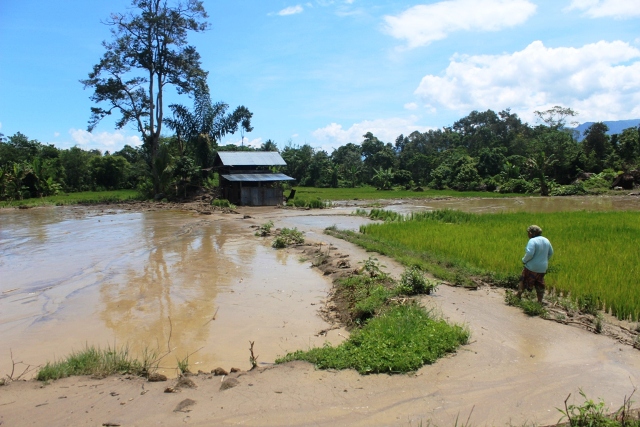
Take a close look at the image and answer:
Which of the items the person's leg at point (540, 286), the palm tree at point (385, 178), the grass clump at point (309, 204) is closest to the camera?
the person's leg at point (540, 286)

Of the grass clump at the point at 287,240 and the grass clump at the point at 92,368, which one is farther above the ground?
the grass clump at the point at 287,240

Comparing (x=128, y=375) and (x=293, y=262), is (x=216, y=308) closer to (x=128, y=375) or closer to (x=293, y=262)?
(x=128, y=375)

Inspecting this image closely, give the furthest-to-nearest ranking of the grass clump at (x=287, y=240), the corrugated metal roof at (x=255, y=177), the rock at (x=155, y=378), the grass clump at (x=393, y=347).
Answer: the corrugated metal roof at (x=255, y=177), the grass clump at (x=287, y=240), the grass clump at (x=393, y=347), the rock at (x=155, y=378)

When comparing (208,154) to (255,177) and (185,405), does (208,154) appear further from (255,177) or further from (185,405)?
(185,405)

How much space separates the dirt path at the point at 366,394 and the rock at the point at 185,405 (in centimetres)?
1

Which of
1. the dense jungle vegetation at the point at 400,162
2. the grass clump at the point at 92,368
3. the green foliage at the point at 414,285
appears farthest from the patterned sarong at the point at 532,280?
the dense jungle vegetation at the point at 400,162

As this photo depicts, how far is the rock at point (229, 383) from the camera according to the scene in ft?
13.1

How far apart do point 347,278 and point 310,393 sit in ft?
14.3

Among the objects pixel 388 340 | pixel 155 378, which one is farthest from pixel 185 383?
pixel 388 340

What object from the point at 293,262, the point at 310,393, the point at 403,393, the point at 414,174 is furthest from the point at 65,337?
the point at 414,174

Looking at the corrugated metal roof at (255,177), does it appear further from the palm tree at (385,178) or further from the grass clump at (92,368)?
the grass clump at (92,368)

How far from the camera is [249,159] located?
3084 cm

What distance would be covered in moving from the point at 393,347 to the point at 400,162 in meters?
53.9

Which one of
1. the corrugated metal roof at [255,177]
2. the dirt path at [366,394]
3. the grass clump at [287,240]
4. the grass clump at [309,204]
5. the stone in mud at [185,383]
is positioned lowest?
the dirt path at [366,394]
